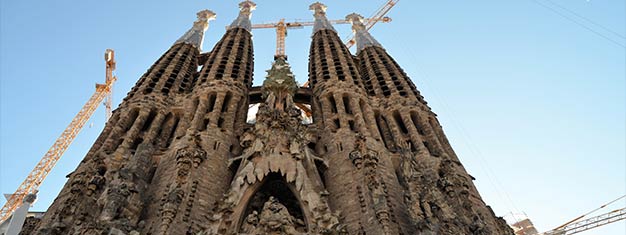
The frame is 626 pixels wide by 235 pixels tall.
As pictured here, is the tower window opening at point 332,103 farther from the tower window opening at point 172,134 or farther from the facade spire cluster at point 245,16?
the facade spire cluster at point 245,16

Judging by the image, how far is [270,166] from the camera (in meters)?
17.0

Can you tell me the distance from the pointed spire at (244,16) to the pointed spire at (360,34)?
9.15 meters

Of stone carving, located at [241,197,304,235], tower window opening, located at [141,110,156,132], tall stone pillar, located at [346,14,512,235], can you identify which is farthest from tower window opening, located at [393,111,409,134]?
tower window opening, located at [141,110,156,132]

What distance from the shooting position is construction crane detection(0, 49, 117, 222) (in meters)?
39.9

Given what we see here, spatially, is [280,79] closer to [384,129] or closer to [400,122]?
[384,129]

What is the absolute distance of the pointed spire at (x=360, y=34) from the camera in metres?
37.3

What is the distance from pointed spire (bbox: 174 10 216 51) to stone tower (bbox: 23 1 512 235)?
22.8ft

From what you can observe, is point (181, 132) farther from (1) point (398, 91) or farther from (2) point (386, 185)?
(1) point (398, 91)

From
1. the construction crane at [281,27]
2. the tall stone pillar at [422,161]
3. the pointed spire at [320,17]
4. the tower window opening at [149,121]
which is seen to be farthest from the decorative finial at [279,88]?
the construction crane at [281,27]

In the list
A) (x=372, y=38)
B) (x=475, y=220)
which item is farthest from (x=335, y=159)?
(x=372, y=38)

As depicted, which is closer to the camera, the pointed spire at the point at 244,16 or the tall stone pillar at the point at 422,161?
the tall stone pillar at the point at 422,161

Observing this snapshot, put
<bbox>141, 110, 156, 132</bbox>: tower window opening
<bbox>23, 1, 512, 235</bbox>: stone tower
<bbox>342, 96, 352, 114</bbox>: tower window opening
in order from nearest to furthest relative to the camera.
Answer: <bbox>23, 1, 512, 235</bbox>: stone tower
<bbox>141, 110, 156, 132</bbox>: tower window opening
<bbox>342, 96, 352, 114</bbox>: tower window opening

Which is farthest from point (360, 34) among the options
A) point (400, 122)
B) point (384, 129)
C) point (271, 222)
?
point (271, 222)

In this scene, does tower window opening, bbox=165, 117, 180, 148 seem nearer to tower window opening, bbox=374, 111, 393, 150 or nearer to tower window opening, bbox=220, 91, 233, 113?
tower window opening, bbox=220, 91, 233, 113
